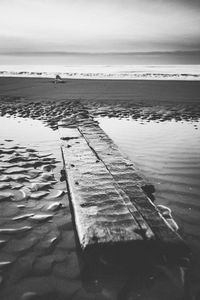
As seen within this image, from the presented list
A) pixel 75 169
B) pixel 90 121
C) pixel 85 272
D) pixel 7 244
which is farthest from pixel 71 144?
pixel 85 272

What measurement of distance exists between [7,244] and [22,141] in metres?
4.22

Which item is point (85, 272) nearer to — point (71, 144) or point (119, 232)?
point (119, 232)

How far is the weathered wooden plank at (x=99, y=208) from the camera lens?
2.46 m

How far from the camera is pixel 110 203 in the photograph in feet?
10.1

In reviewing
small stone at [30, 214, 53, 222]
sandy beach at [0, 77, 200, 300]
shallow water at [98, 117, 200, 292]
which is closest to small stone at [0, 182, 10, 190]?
sandy beach at [0, 77, 200, 300]

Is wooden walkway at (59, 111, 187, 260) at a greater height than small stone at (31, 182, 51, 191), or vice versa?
wooden walkway at (59, 111, 187, 260)

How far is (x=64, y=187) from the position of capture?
161 inches

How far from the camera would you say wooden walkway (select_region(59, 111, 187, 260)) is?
Answer: 2455 millimetres

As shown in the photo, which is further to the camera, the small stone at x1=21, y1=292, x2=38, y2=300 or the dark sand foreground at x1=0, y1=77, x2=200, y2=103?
the dark sand foreground at x1=0, y1=77, x2=200, y2=103

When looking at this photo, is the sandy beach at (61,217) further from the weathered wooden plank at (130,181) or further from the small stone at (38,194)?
the weathered wooden plank at (130,181)

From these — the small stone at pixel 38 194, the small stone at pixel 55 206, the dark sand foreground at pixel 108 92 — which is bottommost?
the small stone at pixel 55 206

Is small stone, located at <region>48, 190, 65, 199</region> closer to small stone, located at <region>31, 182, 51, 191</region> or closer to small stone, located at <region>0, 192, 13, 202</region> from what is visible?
small stone, located at <region>31, 182, 51, 191</region>

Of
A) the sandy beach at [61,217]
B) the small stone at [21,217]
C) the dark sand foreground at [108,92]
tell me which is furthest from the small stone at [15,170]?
the dark sand foreground at [108,92]

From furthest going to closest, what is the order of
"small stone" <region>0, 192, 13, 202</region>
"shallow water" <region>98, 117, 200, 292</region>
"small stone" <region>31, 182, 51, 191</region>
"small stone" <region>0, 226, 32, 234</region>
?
"small stone" <region>31, 182, 51, 191</region> < "small stone" <region>0, 192, 13, 202</region> < "shallow water" <region>98, 117, 200, 292</region> < "small stone" <region>0, 226, 32, 234</region>
